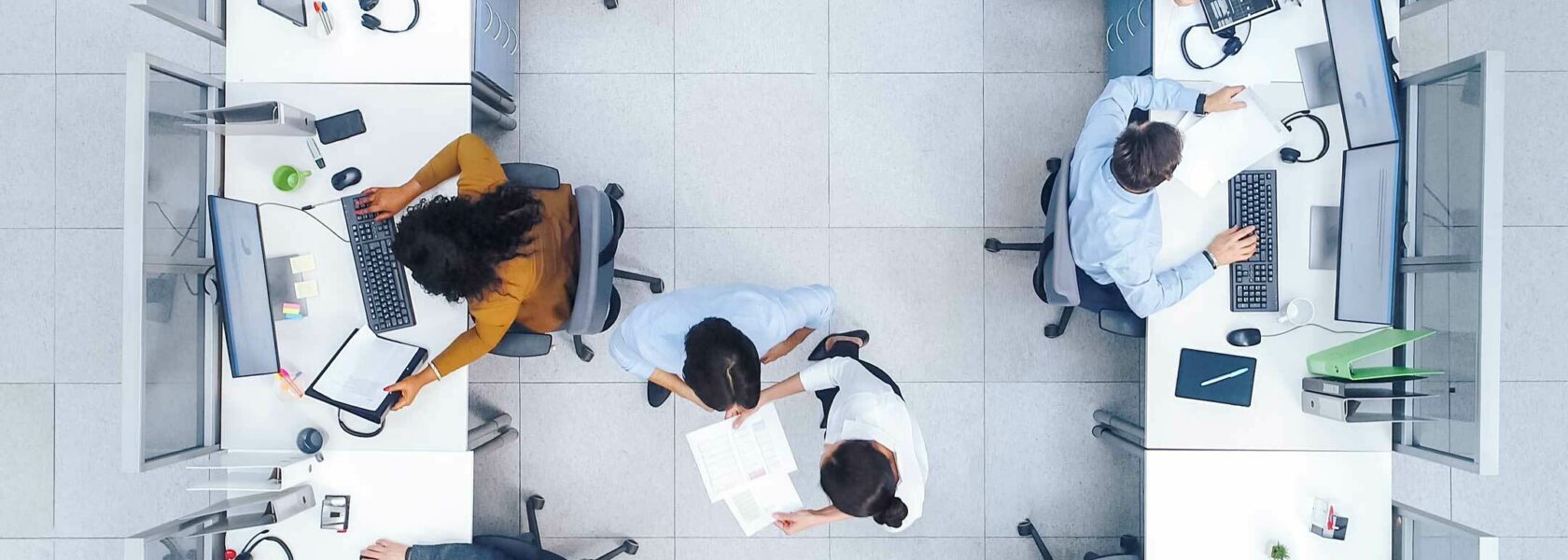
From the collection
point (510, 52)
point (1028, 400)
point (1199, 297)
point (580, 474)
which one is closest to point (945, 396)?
point (1028, 400)

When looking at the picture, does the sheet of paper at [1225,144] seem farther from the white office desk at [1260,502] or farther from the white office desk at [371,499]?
the white office desk at [371,499]

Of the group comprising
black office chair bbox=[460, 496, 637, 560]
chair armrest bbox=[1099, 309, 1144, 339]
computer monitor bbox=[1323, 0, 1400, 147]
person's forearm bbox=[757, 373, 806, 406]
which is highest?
computer monitor bbox=[1323, 0, 1400, 147]

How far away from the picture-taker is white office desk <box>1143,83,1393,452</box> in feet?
7.07

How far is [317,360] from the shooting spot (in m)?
2.17

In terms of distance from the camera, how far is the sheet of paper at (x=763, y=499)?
235cm

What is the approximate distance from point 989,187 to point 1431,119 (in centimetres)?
130

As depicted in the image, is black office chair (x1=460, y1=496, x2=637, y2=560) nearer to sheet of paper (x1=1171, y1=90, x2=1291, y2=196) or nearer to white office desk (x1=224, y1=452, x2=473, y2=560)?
white office desk (x1=224, y1=452, x2=473, y2=560)

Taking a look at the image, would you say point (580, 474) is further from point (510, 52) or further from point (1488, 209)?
point (1488, 209)

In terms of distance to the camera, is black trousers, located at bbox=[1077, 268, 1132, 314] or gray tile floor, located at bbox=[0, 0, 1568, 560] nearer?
black trousers, located at bbox=[1077, 268, 1132, 314]

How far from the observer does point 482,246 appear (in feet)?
5.87

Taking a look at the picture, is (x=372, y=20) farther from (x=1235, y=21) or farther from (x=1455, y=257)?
(x=1455, y=257)

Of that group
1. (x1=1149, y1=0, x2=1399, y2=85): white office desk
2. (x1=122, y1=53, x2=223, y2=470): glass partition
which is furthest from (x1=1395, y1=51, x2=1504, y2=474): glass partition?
(x1=122, y1=53, x2=223, y2=470): glass partition

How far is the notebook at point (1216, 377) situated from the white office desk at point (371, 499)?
7.15 ft

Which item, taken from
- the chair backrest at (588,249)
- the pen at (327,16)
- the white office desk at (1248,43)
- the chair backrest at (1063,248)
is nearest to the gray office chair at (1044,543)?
the chair backrest at (1063,248)
